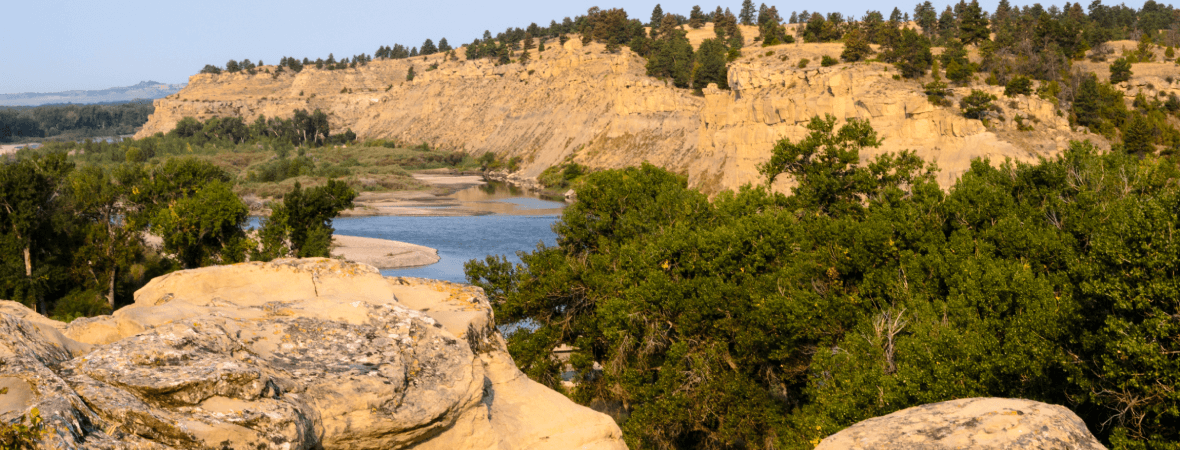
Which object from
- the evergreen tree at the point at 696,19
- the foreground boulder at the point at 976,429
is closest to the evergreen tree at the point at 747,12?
the evergreen tree at the point at 696,19

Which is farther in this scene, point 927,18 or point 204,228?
point 927,18

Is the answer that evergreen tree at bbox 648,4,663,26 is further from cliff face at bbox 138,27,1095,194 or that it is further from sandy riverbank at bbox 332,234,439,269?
sandy riverbank at bbox 332,234,439,269

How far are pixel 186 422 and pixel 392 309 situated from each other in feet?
14.2

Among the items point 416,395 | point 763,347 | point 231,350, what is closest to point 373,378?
point 416,395

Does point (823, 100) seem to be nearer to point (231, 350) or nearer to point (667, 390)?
point (667, 390)

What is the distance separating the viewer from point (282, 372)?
8633 mm

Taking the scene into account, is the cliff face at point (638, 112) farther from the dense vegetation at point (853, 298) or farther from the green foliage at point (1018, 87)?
the dense vegetation at point (853, 298)

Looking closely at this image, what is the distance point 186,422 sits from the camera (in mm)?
6969

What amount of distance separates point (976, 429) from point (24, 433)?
8.07 m

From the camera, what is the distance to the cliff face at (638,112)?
6238 centimetres

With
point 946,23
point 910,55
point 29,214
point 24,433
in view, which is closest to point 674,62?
point 946,23

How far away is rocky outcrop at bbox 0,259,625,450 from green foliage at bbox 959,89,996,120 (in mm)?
58217

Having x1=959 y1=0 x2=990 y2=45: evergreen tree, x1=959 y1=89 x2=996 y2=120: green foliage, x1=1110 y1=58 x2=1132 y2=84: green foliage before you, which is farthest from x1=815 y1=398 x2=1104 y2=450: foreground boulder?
x1=959 y1=0 x2=990 y2=45: evergreen tree

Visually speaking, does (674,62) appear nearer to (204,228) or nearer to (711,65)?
(711,65)
